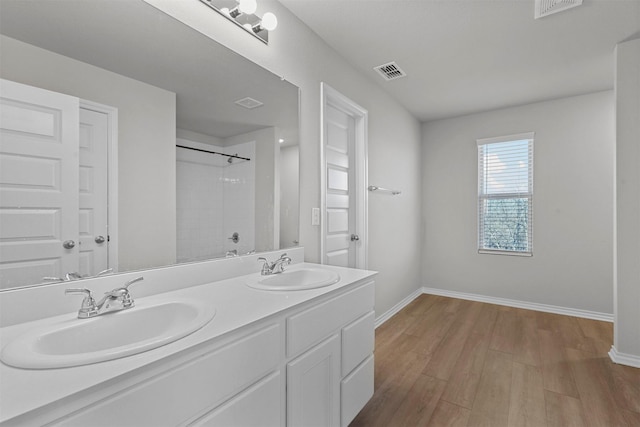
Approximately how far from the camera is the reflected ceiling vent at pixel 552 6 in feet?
6.06

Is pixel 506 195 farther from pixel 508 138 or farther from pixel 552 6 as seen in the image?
pixel 552 6

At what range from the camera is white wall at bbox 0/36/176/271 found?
3.26ft

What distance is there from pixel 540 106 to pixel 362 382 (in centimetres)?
367

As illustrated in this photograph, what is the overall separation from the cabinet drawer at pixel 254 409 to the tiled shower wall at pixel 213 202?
69 cm

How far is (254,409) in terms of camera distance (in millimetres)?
963

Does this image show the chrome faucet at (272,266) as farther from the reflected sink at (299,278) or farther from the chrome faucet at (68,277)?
the chrome faucet at (68,277)

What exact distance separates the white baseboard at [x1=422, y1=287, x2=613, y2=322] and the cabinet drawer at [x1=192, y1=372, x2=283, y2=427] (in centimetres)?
355

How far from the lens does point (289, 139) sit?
195cm

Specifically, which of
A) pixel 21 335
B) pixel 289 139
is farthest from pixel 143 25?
pixel 21 335

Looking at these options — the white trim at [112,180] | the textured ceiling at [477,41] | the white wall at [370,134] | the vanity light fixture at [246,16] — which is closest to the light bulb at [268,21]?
the vanity light fixture at [246,16]

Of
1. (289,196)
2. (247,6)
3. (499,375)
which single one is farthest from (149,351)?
(499,375)

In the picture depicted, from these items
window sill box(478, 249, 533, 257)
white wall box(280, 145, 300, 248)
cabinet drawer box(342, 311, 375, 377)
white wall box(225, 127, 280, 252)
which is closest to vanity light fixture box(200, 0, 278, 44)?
white wall box(225, 127, 280, 252)

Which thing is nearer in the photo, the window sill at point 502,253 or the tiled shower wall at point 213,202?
the tiled shower wall at point 213,202

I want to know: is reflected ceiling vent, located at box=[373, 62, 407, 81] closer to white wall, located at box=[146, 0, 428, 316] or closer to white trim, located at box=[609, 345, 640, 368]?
white wall, located at box=[146, 0, 428, 316]
